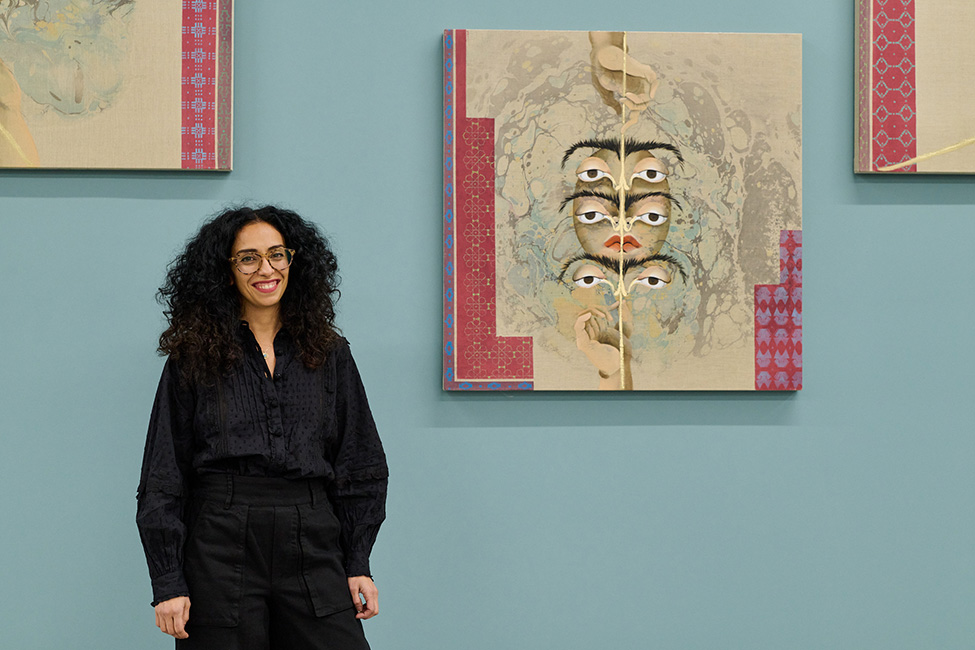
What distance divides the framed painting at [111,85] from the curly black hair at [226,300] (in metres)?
0.41

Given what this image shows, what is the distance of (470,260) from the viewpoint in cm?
174

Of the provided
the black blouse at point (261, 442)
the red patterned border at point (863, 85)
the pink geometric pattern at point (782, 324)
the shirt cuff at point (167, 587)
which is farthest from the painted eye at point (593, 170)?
the shirt cuff at point (167, 587)

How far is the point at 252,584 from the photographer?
1261 mm

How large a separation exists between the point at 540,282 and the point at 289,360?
2.00ft

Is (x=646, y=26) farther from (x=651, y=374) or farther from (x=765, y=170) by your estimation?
(x=651, y=374)

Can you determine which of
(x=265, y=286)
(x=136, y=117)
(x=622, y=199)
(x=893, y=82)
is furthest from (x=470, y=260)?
(x=893, y=82)

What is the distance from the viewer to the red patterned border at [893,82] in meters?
1.78

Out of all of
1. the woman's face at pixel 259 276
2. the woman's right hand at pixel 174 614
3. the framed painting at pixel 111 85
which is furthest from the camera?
the framed painting at pixel 111 85

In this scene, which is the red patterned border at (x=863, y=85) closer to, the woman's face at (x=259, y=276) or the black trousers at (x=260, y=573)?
the woman's face at (x=259, y=276)

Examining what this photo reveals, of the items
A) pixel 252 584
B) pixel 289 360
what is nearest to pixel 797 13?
pixel 289 360

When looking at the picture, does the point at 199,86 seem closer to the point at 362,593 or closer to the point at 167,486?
the point at 167,486

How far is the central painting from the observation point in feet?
5.71

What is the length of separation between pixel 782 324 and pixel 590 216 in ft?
1.53

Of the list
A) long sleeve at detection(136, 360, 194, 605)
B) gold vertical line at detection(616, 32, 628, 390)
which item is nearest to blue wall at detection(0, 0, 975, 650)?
gold vertical line at detection(616, 32, 628, 390)
